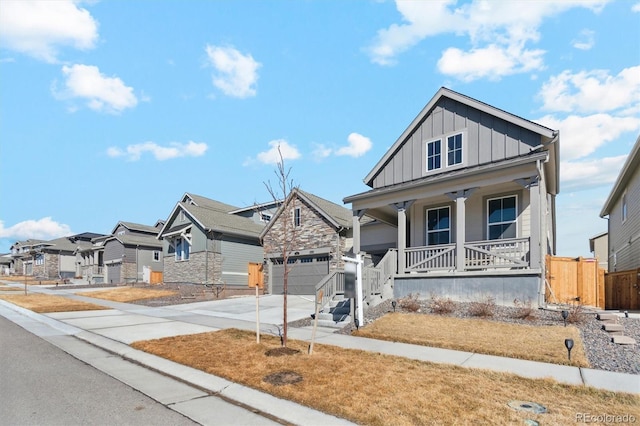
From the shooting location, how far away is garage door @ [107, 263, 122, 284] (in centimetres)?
3912

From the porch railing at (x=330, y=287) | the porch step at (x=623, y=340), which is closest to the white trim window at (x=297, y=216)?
the porch railing at (x=330, y=287)

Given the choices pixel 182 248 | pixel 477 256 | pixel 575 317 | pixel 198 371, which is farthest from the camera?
pixel 182 248

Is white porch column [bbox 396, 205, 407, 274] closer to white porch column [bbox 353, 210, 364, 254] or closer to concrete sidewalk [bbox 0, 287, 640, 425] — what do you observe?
white porch column [bbox 353, 210, 364, 254]

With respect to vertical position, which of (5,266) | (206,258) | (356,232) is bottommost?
(5,266)

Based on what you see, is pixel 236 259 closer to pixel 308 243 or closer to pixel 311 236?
pixel 308 243

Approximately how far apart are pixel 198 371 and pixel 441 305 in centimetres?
802

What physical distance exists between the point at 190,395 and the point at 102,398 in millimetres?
1225

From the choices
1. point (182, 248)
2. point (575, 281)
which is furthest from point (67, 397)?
point (182, 248)

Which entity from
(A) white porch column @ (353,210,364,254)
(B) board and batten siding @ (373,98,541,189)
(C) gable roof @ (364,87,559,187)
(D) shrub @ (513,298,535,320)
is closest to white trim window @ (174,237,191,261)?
(A) white porch column @ (353,210,364,254)

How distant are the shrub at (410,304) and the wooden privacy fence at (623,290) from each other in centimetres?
768

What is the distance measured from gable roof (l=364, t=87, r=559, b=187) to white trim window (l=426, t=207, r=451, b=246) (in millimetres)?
3294

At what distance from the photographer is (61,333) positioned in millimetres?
11008

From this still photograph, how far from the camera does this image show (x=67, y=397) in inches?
216

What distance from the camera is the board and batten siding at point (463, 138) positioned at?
48.0 ft
